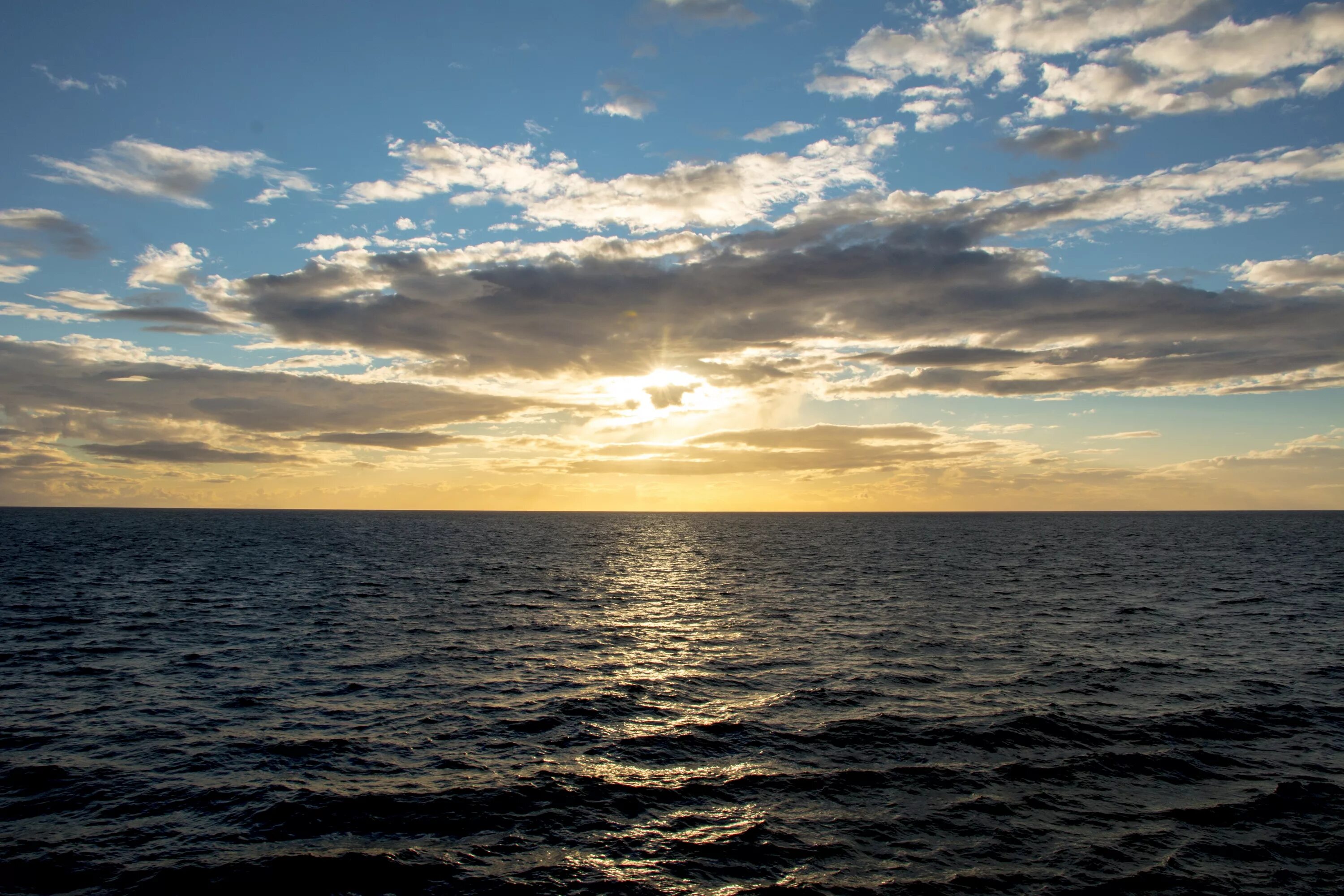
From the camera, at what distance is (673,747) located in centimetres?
2281

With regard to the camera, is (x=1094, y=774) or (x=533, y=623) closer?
(x=1094, y=774)

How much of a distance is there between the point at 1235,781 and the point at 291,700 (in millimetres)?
30460

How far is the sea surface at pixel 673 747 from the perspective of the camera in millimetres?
15734

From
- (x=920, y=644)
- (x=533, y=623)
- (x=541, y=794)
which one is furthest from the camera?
(x=533, y=623)

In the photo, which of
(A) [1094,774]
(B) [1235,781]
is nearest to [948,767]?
(A) [1094,774]

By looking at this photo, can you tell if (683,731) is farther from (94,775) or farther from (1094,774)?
(94,775)

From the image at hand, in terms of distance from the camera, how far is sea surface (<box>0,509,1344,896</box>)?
15.7 metres

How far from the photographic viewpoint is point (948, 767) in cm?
2100

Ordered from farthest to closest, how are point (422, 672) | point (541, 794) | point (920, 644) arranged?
point (920, 644)
point (422, 672)
point (541, 794)

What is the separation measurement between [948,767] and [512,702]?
1531 centimetres

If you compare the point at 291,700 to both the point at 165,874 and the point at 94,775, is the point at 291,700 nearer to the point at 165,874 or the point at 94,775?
the point at 94,775

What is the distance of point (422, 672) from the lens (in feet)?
105

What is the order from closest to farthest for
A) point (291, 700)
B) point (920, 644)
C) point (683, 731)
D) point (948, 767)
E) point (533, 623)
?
1. point (948, 767)
2. point (683, 731)
3. point (291, 700)
4. point (920, 644)
5. point (533, 623)

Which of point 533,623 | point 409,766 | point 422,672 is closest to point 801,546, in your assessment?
point 533,623
